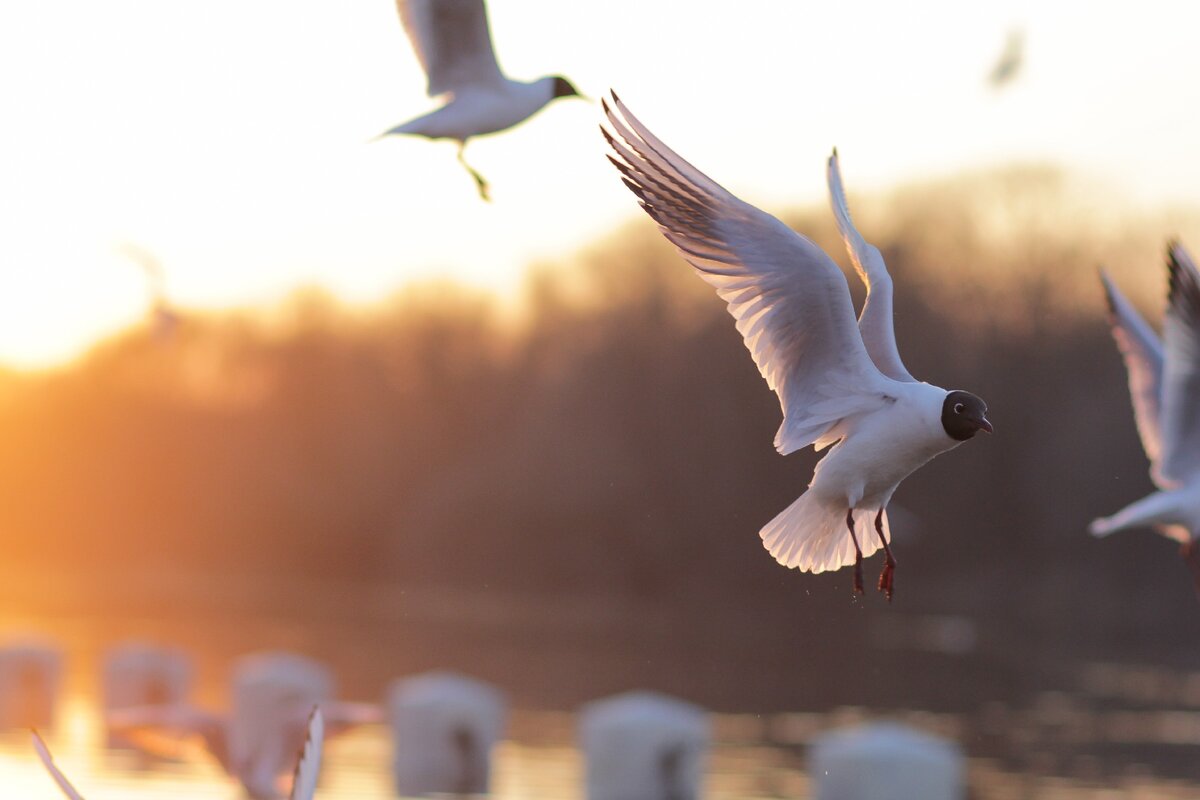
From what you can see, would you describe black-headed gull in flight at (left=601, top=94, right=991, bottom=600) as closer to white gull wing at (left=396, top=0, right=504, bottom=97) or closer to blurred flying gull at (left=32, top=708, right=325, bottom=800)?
white gull wing at (left=396, top=0, right=504, bottom=97)

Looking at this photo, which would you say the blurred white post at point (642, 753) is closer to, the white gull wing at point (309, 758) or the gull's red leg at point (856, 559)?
the gull's red leg at point (856, 559)

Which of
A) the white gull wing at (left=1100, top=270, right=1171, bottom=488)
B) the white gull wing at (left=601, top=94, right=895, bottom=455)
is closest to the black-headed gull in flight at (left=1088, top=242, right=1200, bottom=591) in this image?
the white gull wing at (left=1100, top=270, right=1171, bottom=488)

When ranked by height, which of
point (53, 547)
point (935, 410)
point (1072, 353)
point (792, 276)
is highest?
point (792, 276)

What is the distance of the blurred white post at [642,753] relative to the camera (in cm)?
1207

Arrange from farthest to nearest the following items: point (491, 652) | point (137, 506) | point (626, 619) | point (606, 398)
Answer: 1. point (137, 506)
2. point (606, 398)
3. point (626, 619)
4. point (491, 652)

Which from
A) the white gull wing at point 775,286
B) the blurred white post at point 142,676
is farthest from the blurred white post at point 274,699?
the white gull wing at point 775,286

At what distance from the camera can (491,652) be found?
25.0 metres

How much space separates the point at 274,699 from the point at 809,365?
9.55m

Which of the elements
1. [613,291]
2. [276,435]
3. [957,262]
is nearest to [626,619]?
[957,262]

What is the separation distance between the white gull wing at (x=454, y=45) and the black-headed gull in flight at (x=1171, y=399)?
3264 mm

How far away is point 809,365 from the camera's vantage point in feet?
16.4

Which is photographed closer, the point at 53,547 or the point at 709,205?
the point at 709,205

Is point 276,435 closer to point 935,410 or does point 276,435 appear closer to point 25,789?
point 25,789

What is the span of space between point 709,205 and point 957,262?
27.6m
